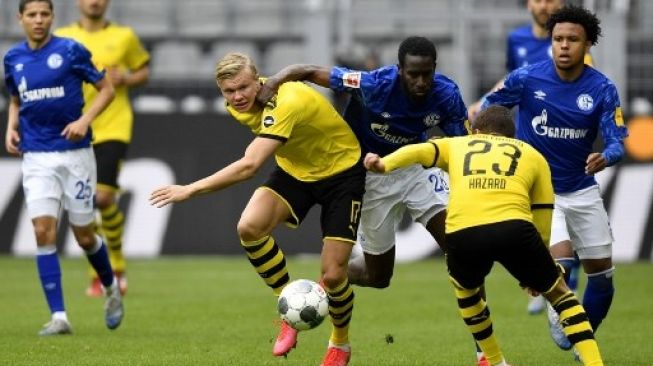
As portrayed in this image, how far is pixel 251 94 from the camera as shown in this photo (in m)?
8.38

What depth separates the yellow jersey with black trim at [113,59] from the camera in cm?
1368

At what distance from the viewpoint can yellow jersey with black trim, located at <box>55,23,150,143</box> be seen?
13.7 m

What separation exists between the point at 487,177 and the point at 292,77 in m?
1.56

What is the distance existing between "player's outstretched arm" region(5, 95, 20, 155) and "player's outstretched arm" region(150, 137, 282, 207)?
321 centimetres

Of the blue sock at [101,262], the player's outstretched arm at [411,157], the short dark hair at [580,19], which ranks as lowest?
the blue sock at [101,262]

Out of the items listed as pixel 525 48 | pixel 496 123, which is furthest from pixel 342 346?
pixel 525 48

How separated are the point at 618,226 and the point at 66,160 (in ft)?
27.4

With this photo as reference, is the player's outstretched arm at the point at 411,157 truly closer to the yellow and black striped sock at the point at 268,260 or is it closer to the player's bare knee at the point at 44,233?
the yellow and black striped sock at the point at 268,260

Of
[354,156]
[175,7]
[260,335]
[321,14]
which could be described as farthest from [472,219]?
[175,7]

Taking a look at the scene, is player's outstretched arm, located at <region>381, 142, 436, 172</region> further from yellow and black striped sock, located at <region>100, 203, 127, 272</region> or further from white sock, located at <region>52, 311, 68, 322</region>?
yellow and black striped sock, located at <region>100, 203, 127, 272</region>

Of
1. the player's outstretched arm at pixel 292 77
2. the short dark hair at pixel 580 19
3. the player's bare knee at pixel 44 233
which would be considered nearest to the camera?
the player's outstretched arm at pixel 292 77

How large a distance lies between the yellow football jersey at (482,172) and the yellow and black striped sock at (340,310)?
3.92 ft

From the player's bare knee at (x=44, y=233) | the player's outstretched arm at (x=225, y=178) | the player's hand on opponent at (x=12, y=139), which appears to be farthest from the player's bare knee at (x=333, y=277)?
the player's hand on opponent at (x=12, y=139)

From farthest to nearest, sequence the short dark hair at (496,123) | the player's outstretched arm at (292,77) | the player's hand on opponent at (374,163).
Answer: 1. the player's outstretched arm at (292,77)
2. the short dark hair at (496,123)
3. the player's hand on opponent at (374,163)
